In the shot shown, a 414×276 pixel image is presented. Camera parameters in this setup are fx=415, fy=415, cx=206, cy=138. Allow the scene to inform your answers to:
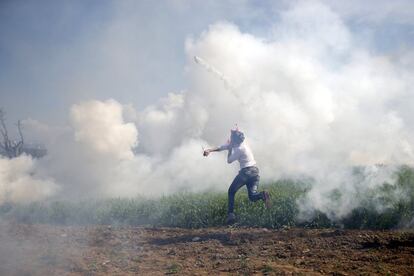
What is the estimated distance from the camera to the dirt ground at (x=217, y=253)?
6613 millimetres

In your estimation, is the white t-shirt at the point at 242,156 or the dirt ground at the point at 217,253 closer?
the dirt ground at the point at 217,253

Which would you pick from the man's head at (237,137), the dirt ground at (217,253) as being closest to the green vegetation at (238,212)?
the dirt ground at (217,253)

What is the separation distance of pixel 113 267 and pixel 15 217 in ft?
32.3

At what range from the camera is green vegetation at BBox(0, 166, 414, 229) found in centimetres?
911

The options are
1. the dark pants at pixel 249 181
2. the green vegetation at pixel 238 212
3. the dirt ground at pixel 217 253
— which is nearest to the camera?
the dirt ground at pixel 217 253

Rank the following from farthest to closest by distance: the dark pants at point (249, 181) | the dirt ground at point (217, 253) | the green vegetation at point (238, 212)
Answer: the dark pants at point (249, 181) < the green vegetation at point (238, 212) < the dirt ground at point (217, 253)

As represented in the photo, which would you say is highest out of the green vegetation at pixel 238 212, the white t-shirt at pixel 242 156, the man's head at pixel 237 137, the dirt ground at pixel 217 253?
the man's head at pixel 237 137

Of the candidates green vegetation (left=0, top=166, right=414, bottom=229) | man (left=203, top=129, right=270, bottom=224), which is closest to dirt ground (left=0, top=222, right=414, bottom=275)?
green vegetation (left=0, top=166, right=414, bottom=229)

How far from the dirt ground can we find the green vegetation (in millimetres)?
549

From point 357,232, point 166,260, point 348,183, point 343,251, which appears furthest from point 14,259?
point 348,183

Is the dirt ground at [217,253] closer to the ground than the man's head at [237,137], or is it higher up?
closer to the ground

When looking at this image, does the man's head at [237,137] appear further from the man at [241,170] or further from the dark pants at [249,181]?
the dark pants at [249,181]

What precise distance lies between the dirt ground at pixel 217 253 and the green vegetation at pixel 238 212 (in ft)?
1.80

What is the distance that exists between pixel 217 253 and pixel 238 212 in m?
2.80
